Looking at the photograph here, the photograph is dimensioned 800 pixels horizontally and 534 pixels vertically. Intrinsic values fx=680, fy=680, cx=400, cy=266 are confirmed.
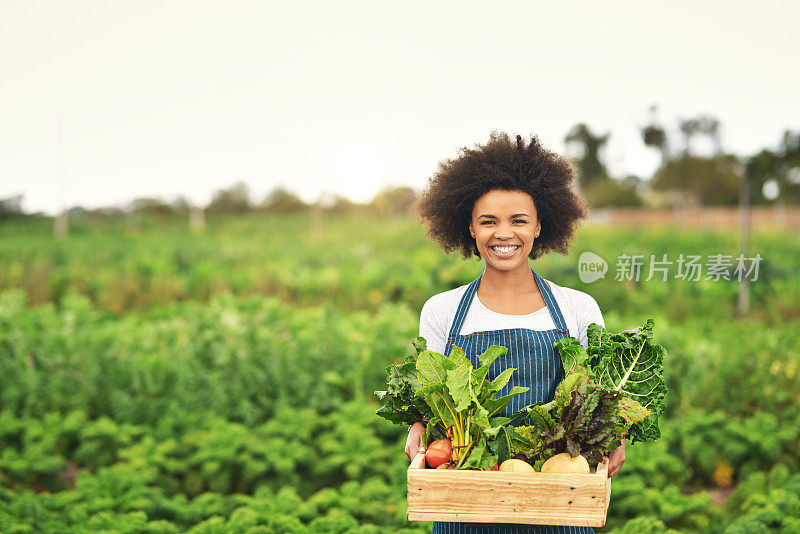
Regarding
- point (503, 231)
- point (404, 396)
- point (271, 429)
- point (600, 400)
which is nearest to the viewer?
point (600, 400)

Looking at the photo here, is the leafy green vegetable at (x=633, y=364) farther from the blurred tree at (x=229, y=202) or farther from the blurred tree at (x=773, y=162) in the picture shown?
the blurred tree at (x=229, y=202)

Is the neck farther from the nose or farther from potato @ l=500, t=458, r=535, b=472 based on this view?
potato @ l=500, t=458, r=535, b=472

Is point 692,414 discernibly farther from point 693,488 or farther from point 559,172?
point 559,172

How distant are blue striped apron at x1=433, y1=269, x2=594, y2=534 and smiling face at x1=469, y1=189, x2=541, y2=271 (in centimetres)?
21

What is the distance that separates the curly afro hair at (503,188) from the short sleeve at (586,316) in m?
0.26

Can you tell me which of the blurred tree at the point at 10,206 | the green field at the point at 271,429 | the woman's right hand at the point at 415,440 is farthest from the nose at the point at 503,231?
the blurred tree at the point at 10,206

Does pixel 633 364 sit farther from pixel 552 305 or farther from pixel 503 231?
pixel 503 231

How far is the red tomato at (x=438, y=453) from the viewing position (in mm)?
1844

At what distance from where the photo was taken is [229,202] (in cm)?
4406

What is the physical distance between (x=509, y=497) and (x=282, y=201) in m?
49.9

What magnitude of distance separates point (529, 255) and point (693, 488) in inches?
126

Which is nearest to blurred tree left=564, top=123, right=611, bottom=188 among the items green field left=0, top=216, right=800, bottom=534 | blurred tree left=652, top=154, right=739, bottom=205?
blurred tree left=652, top=154, right=739, bottom=205

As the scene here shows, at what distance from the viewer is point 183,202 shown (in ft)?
124

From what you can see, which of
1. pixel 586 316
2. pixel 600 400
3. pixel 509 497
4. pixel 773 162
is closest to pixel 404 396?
pixel 509 497
